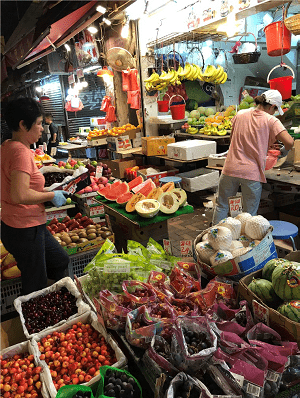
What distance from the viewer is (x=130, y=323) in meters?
1.58

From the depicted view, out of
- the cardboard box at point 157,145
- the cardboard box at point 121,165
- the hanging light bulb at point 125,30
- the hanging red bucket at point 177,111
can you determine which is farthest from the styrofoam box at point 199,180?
the hanging light bulb at point 125,30

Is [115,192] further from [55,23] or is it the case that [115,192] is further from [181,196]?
[55,23]

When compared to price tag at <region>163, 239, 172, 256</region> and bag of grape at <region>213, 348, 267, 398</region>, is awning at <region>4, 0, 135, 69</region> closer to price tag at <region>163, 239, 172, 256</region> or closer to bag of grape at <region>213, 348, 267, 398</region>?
price tag at <region>163, 239, 172, 256</region>

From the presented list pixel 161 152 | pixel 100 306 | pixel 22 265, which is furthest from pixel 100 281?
pixel 161 152

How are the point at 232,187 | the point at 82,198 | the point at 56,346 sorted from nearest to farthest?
the point at 56,346 < the point at 232,187 < the point at 82,198

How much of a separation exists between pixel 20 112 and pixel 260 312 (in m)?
2.02

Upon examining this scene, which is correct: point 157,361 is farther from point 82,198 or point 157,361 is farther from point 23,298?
point 82,198

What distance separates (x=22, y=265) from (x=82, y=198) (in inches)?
87.9

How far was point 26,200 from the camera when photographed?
2375 mm

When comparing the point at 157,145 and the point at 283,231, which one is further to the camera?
the point at 157,145

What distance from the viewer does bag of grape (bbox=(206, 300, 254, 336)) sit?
4.94ft

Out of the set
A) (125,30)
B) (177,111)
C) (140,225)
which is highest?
(125,30)

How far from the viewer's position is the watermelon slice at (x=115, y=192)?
3883 mm

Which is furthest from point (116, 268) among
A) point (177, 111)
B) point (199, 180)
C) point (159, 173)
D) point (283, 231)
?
point (177, 111)
